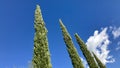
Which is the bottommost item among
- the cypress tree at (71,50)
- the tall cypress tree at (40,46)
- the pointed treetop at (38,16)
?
the tall cypress tree at (40,46)

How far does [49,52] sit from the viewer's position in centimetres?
2969

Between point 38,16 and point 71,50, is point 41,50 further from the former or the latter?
point 71,50

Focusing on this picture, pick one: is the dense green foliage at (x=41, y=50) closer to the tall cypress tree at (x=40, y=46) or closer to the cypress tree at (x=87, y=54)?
the tall cypress tree at (x=40, y=46)

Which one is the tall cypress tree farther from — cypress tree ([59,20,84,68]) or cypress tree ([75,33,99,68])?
cypress tree ([75,33,99,68])

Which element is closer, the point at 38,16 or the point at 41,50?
the point at 41,50

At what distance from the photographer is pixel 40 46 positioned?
98.3 ft

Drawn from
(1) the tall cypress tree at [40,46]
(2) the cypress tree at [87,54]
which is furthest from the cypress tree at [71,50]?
(1) the tall cypress tree at [40,46]

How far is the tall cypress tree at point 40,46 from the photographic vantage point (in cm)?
2802

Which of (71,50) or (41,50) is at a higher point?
(71,50)

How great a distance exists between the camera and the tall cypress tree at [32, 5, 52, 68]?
1103 inches

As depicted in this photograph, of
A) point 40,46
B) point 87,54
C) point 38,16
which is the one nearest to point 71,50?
point 87,54

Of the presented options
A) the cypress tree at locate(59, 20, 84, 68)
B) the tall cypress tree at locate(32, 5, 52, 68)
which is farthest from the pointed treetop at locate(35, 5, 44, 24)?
the cypress tree at locate(59, 20, 84, 68)

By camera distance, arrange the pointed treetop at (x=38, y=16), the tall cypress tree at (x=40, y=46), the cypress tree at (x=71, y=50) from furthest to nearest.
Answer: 1. the cypress tree at (x=71, y=50)
2. the pointed treetop at (x=38, y=16)
3. the tall cypress tree at (x=40, y=46)

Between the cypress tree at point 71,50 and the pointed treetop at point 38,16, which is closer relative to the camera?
the pointed treetop at point 38,16
